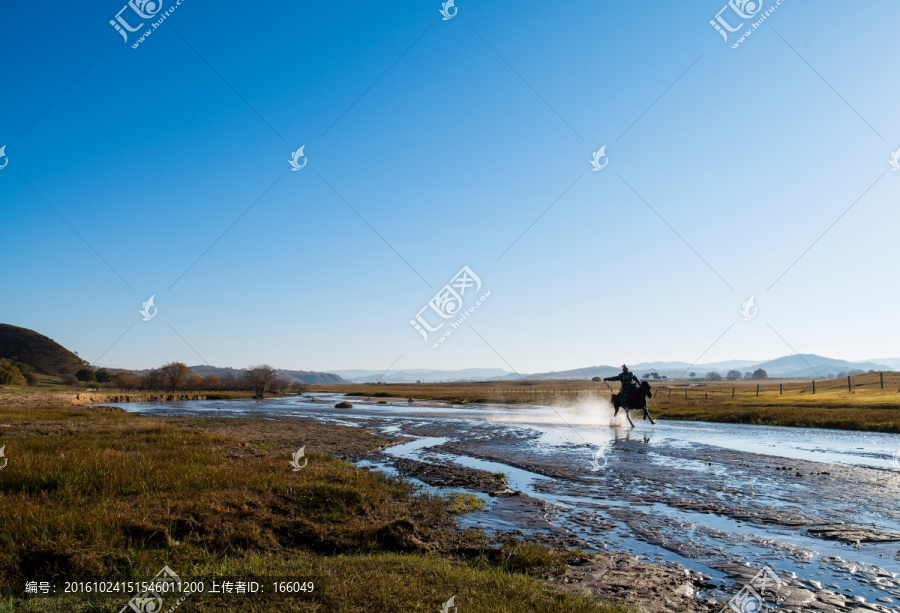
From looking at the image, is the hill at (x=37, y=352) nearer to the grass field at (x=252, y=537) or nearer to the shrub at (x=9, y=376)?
the shrub at (x=9, y=376)

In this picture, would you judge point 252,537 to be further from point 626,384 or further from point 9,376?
point 9,376

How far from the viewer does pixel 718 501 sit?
42.4 feet

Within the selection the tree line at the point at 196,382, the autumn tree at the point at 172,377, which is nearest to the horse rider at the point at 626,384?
the tree line at the point at 196,382

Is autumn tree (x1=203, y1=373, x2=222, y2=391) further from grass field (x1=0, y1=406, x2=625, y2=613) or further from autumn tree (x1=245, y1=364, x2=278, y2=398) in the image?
grass field (x1=0, y1=406, x2=625, y2=613)

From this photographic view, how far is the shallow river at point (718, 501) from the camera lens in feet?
28.0

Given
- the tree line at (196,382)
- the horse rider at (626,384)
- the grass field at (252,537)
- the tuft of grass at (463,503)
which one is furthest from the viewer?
the tree line at (196,382)

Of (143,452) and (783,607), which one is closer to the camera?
(783,607)


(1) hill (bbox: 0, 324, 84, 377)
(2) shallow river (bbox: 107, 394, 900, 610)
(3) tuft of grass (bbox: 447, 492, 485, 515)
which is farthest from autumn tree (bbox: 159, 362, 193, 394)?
(3) tuft of grass (bbox: 447, 492, 485, 515)

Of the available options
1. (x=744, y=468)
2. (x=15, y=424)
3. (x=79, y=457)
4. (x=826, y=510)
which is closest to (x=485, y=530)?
(x=826, y=510)

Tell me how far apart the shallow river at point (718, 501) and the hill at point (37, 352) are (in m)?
185

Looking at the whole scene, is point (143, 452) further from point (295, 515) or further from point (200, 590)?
point (200, 590)

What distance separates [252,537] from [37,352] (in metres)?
220

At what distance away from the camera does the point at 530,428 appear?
3431 centimetres

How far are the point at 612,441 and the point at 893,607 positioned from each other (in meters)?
19.9
